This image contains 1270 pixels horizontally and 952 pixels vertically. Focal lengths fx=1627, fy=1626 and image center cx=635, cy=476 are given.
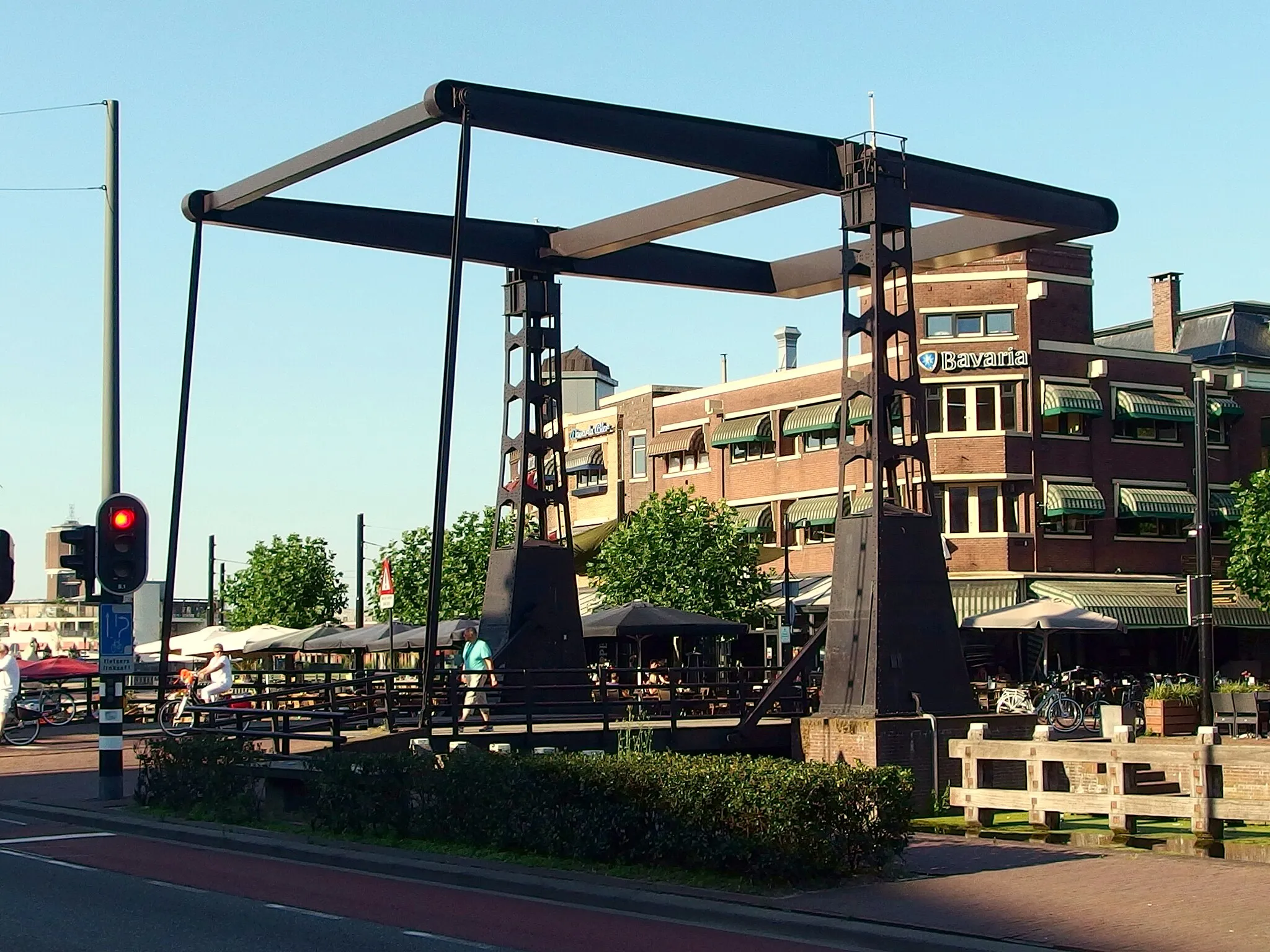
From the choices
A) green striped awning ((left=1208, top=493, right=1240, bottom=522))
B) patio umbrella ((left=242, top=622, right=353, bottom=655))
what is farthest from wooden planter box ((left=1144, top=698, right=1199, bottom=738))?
patio umbrella ((left=242, top=622, right=353, bottom=655))

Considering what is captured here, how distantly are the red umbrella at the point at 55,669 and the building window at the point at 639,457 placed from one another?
23034mm

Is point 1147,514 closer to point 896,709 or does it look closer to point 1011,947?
point 896,709

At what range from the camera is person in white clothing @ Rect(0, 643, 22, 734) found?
27.2m

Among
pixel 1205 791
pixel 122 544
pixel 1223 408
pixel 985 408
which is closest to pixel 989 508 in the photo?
pixel 985 408

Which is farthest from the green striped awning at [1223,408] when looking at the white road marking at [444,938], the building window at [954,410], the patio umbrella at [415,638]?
the white road marking at [444,938]

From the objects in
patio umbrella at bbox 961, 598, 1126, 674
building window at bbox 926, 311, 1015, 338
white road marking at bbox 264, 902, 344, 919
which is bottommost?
white road marking at bbox 264, 902, 344, 919

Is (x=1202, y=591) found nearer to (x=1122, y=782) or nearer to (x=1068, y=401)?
(x=1122, y=782)

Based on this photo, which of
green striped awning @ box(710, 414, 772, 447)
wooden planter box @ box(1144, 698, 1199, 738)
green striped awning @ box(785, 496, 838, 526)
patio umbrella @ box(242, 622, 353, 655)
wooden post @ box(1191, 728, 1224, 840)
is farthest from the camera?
green striped awning @ box(710, 414, 772, 447)

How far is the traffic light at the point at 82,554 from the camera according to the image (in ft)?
63.5

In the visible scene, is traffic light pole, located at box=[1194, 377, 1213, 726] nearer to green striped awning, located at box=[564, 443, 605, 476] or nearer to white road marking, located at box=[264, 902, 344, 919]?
white road marking, located at box=[264, 902, 344, 919]

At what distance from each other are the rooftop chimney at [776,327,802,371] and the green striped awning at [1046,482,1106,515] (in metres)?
19.8

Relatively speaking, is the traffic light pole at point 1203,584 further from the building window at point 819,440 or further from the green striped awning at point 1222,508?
the building window at point 819,440

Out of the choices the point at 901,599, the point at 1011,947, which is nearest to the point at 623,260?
the point at 901,599

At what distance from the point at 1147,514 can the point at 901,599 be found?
98.1ft
